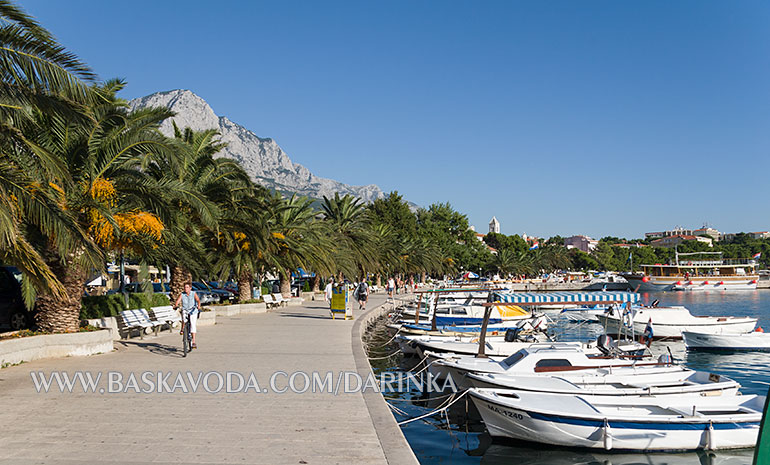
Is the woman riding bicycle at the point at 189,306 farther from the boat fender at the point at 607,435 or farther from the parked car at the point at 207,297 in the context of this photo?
the parked car at the point at 207,297

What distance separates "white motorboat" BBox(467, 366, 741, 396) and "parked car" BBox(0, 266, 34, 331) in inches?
544

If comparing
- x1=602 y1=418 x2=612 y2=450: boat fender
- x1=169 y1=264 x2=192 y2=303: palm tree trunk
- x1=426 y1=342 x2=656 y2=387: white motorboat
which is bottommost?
x1=602 y1=418 x2=612 y2=450: boat fender

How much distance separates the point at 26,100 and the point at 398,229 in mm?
70069

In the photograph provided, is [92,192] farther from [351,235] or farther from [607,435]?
[351,235]

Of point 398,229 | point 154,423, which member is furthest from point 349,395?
point 398,229

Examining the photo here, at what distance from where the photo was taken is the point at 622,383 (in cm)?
1306

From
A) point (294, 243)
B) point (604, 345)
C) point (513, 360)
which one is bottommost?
point (604, 345)

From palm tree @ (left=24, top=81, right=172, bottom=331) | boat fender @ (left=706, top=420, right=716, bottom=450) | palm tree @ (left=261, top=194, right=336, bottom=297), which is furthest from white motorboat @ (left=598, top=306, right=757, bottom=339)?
palm tree @ (left=24, top=81, right=172, bottom=331)

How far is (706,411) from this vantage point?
11117 mm

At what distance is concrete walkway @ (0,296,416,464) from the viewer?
22.5ft

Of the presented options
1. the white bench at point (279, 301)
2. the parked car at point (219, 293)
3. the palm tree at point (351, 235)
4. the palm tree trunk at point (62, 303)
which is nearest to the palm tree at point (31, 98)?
the palm tree trunk at point (62, 303)

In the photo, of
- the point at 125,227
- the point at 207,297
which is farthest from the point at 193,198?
the point at 207,297

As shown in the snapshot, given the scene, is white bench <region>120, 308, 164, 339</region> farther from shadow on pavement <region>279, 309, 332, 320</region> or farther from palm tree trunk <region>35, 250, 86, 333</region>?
shadow on pavement <region>279, 309, 332, 320</region>

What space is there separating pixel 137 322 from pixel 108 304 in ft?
7.35
